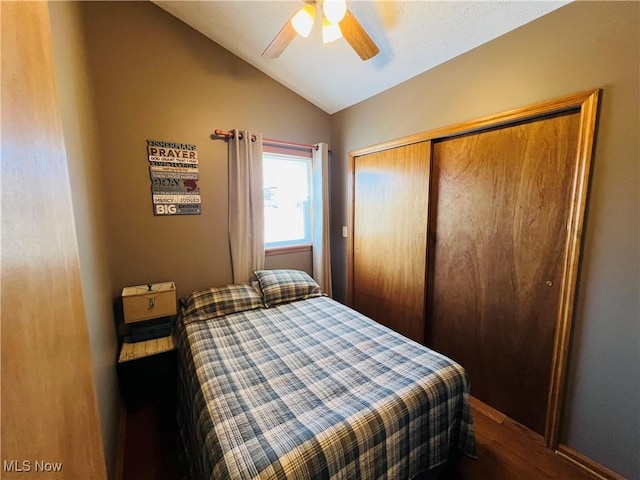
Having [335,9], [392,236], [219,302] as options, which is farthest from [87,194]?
[392,236]

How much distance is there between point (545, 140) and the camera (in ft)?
5.00

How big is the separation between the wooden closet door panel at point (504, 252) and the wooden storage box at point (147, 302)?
2.15m

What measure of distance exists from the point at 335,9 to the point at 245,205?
1.64 metres

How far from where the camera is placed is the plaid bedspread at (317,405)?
95 cm

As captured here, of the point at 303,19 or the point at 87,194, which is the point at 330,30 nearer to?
the point at 303,19

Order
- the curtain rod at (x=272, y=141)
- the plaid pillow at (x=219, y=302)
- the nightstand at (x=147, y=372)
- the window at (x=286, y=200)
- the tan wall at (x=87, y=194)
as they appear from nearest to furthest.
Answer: the tan wall at (x=87, y=194) → the nightstand at (x=147, y=372) → the plaid pillow at (x=219, y=302) → the curtain rod at (x=272, y=141) → the window at (x=286, y=200)

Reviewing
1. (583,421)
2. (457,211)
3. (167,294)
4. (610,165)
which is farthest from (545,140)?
(167,294)

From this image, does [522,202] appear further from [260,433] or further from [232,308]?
[232,308]

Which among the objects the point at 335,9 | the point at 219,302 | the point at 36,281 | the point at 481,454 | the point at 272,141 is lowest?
the point at 481,454

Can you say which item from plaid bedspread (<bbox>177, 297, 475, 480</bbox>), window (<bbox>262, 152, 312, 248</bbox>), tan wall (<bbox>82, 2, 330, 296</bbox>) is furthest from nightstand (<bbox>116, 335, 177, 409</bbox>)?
window (<bbox>262, 152, 312, 248</bbox>)

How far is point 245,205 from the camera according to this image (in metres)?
2.45

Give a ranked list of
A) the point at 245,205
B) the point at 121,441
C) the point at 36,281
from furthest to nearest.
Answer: the point at 245,205, the point at 121,441, the point at 36,281

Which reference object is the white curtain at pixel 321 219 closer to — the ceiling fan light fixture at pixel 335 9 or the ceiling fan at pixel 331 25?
the ceiling fan at pixel 331 25

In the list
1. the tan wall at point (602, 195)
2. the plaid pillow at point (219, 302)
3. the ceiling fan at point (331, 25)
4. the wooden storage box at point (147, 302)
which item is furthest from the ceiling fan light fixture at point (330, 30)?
the wooden storage box at point (147, 302)
